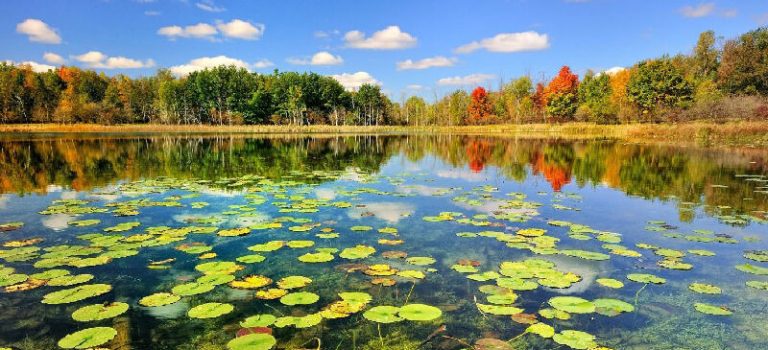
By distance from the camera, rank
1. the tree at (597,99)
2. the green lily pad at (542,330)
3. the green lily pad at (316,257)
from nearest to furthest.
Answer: the green lily pad at (542,330) < the green lily pad at (316,257) < the tree at (597,99)

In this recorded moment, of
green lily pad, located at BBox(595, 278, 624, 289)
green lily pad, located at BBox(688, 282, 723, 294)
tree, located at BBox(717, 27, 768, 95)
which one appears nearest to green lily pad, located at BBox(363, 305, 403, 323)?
green lily pad, located at BBox(595, 278, 624, 289)

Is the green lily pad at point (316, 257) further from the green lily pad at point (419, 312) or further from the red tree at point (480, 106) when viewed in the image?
the red tree at point (480, 106)

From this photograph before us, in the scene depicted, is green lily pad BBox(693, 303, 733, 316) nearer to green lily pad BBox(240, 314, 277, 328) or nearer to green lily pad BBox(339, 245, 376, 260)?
green lily pad BBox(339, 245, 376, 260)

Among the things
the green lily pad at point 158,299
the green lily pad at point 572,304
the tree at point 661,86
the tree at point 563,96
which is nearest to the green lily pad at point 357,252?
→ the green lily pad at point 158,299

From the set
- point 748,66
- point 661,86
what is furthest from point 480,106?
point 748,66

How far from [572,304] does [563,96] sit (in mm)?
Result: 73914

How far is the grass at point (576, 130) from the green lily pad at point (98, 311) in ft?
134

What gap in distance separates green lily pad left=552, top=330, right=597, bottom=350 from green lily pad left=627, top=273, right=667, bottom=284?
7.17 feet

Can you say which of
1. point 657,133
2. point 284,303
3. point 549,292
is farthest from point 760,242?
point 657,133

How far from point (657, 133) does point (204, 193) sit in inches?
1722

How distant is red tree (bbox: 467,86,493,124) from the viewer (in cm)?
8606

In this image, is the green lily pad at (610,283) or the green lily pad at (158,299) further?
the green lily pad at (610,283)

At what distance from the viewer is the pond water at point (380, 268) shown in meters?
4.26

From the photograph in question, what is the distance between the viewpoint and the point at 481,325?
4457mm
